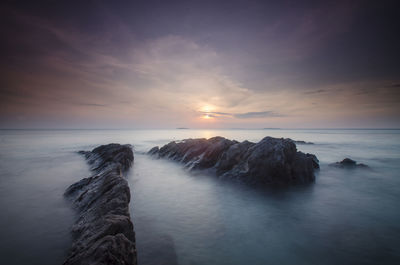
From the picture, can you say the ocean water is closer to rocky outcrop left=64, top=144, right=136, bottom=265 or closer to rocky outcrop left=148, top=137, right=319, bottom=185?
rocky outcrop left=64, top=144, right=136, bottom=265

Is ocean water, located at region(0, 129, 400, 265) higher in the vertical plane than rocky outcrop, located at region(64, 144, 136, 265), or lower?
lower

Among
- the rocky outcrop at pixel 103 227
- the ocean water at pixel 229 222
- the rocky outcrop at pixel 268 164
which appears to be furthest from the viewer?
the rocky outcrop at pixel 268 164

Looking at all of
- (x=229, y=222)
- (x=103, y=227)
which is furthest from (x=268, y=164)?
(x=103, y=227)

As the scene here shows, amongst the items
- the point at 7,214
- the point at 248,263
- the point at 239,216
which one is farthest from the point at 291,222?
the point at 7,214

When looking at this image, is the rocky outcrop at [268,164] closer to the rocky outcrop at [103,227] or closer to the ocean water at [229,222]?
the ocean water at [229,222]

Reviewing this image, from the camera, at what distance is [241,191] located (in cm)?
1346

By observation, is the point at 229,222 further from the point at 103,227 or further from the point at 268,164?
the point at 268,164

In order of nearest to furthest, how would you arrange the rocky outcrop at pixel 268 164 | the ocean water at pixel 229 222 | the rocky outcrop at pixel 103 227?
the rocky outcrop at pixel 103 227, the ocean water at pixel 229 222, the rocky outcrop at pixel 268 164

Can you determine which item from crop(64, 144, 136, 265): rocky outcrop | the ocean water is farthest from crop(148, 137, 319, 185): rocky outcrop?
crop(64, 144, 136, 265): rocky outcrop

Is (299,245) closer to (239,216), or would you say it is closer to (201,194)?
(239,216)

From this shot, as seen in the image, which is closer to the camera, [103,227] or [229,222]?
[103,227]

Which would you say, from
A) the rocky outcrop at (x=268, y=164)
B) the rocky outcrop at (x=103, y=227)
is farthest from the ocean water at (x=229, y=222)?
the rocky outcrop at (x=268, y=164)

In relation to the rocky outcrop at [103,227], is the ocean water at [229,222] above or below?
below

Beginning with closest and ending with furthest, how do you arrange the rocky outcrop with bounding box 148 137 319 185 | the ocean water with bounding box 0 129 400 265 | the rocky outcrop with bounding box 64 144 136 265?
the rocky outcrop with bounding box 64 144 136 265 → the ocean water with bounding box 0 129 400 265 → the rocky outcrop with bounding box 148 137 319 185
